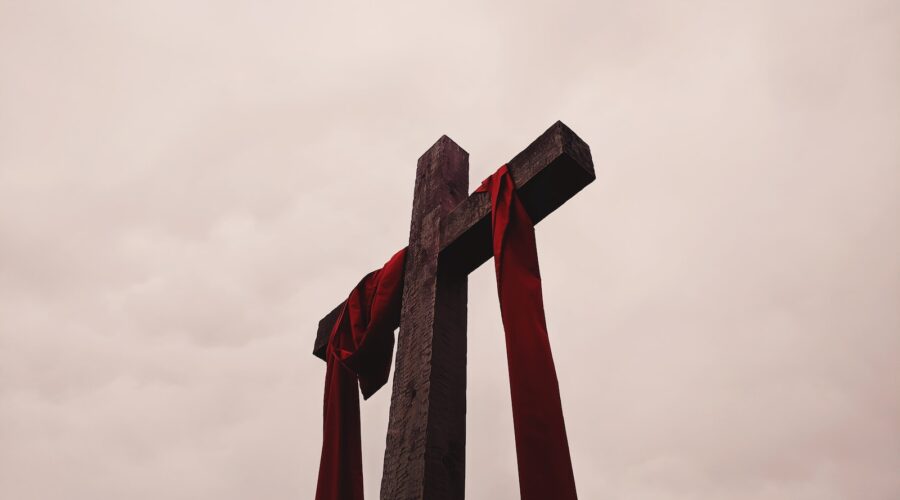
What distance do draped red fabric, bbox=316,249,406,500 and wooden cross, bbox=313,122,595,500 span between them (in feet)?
0.52

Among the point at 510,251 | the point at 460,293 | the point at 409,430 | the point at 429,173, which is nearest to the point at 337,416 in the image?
the point at 409,430

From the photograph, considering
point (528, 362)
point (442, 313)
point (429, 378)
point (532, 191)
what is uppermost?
point (532, 191)

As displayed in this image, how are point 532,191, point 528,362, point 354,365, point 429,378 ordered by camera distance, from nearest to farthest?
point 528,362 < point 429,378 < point 532,191 < point 354,365

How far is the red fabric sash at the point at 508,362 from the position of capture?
181cm

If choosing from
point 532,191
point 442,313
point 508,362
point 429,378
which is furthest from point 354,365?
point 532,191

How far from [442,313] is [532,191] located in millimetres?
652

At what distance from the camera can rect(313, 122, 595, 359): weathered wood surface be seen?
2436mm

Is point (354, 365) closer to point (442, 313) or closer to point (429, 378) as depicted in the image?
point (442, 313)

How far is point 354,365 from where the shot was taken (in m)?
2.88

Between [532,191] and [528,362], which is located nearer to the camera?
[528,362]

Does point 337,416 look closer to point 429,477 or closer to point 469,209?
point 429,477

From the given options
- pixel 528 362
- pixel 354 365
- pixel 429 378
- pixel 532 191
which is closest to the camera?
pixel 528 362

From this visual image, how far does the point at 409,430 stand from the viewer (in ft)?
7.20

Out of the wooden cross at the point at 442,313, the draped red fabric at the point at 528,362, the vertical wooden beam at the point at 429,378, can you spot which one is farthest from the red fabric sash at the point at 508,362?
the vertical wooden beam at the point at 429,378
